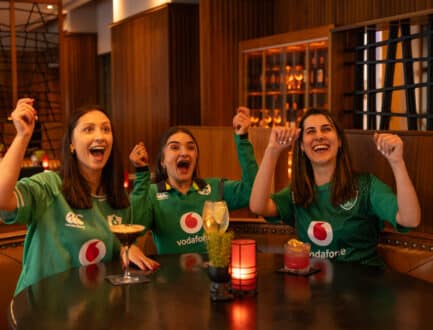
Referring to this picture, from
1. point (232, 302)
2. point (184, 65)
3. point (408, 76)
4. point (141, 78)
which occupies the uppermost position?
point (184, 65)

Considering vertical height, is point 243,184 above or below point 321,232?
above

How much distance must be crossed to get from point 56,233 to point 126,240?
468 millimetres

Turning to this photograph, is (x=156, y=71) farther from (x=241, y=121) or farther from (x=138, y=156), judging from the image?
(x=138, y=156)

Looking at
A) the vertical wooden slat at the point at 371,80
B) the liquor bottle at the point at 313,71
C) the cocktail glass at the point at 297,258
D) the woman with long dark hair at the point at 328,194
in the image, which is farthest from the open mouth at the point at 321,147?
the liquor bottle at the point at 313,71

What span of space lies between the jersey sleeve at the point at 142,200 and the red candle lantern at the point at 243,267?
960 mm

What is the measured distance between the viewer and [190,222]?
3043 mm

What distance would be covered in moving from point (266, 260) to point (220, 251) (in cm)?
56

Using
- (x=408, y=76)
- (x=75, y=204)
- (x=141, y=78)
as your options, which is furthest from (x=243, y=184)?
(x=141, y=78)

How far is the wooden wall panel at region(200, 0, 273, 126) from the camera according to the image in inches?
295

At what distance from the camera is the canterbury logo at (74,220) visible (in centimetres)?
248

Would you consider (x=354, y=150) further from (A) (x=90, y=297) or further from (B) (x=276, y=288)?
(A) (x=90, y=297)

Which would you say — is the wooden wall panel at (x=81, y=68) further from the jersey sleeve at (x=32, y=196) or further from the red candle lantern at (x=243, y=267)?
the red candle lantern at (x=243, y=267)

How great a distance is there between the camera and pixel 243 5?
763 cm

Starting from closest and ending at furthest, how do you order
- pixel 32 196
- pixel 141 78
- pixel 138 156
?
1. pixel 32 196
2. pixel 138 156
3. pixel 141 78
